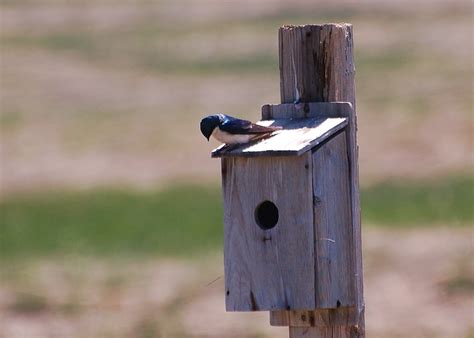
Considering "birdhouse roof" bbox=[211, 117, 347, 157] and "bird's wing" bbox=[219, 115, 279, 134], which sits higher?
"bird's wing" bbox=[219, 115, 279, 134]

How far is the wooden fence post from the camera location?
15.4ft

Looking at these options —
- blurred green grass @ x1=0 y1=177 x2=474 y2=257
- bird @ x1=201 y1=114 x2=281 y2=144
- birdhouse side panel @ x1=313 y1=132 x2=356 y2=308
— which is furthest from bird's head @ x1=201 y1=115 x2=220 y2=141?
blurred green grass @ x1=0 y1=177 x2=474 y2=257

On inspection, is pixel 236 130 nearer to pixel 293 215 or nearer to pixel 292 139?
pixel 292 139

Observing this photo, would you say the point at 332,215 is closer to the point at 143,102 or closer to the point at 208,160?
the point at 208,160

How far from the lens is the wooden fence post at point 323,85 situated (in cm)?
470

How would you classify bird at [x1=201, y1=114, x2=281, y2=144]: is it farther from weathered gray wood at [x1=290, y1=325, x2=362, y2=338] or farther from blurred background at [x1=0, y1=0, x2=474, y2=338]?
blurred background at [x1=0, y1=0, x2=474, y2=338]

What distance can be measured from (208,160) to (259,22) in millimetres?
13665

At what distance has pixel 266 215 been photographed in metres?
4.80

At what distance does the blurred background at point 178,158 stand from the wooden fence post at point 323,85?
17.9 feet

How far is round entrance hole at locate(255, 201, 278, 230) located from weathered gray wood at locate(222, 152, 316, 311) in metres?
0.02

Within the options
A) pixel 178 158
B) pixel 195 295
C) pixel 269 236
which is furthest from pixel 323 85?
pixel 178 158

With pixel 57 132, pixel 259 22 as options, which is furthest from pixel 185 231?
pixel 259 22

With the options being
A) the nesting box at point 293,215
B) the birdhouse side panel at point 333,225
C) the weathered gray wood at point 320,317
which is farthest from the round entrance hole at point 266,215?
the weathered gray wood at point 320,317

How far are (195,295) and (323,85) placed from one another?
7538 millimetres
